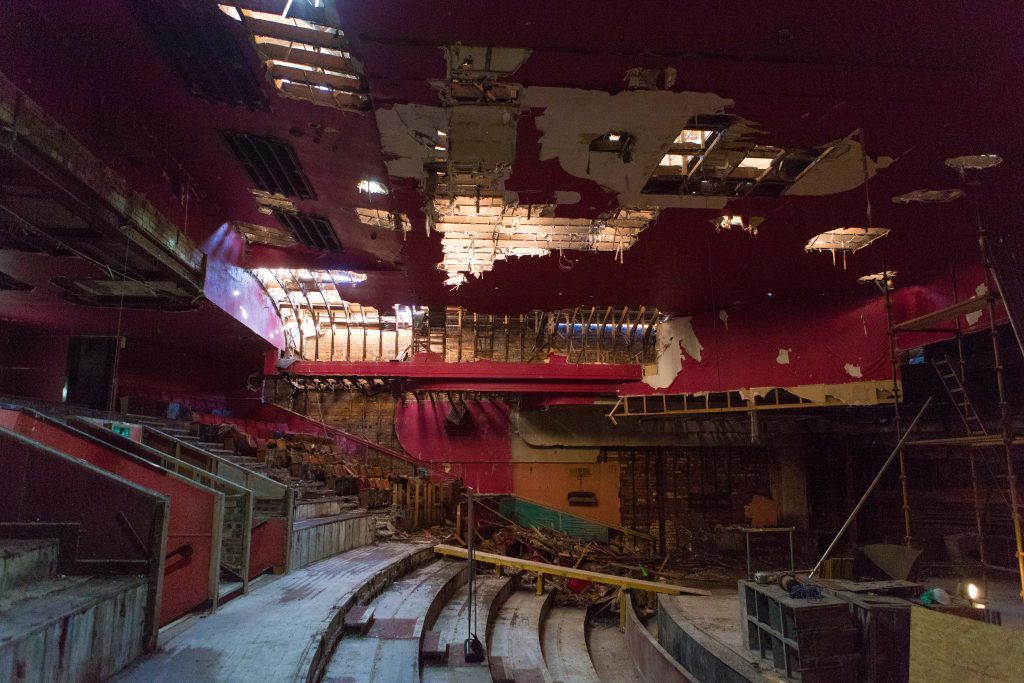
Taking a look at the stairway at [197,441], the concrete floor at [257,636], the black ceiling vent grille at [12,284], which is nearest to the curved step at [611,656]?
the concrete floor at [257,636]

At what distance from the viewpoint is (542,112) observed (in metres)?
4.86

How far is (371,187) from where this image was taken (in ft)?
20.6

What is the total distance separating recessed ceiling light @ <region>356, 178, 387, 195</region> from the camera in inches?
243

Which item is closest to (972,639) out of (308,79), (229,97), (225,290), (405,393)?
(308,79)

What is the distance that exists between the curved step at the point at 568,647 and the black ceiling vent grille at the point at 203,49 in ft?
23.4

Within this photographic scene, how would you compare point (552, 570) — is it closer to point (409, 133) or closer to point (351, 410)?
point (409, 133)

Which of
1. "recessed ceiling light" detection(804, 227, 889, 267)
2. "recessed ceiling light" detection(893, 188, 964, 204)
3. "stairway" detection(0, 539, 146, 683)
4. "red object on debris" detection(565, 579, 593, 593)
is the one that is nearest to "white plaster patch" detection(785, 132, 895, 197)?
"recessed ceiling light" detection(893, 188, 964, 204)

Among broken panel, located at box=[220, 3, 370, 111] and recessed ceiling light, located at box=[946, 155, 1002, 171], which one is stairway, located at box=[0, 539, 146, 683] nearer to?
broken panel, located at box=[220, 3, 370, 111]

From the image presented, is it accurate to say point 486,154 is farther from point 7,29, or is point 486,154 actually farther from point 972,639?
point 972,639

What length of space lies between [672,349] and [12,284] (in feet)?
36.9

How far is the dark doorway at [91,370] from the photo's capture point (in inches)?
496

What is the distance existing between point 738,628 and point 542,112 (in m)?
6.49

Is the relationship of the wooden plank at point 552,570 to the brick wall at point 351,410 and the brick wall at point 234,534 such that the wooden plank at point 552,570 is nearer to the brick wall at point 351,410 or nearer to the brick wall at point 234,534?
the brick wall at point 234,534

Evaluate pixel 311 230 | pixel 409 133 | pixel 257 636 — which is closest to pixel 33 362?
pixel 311 230
